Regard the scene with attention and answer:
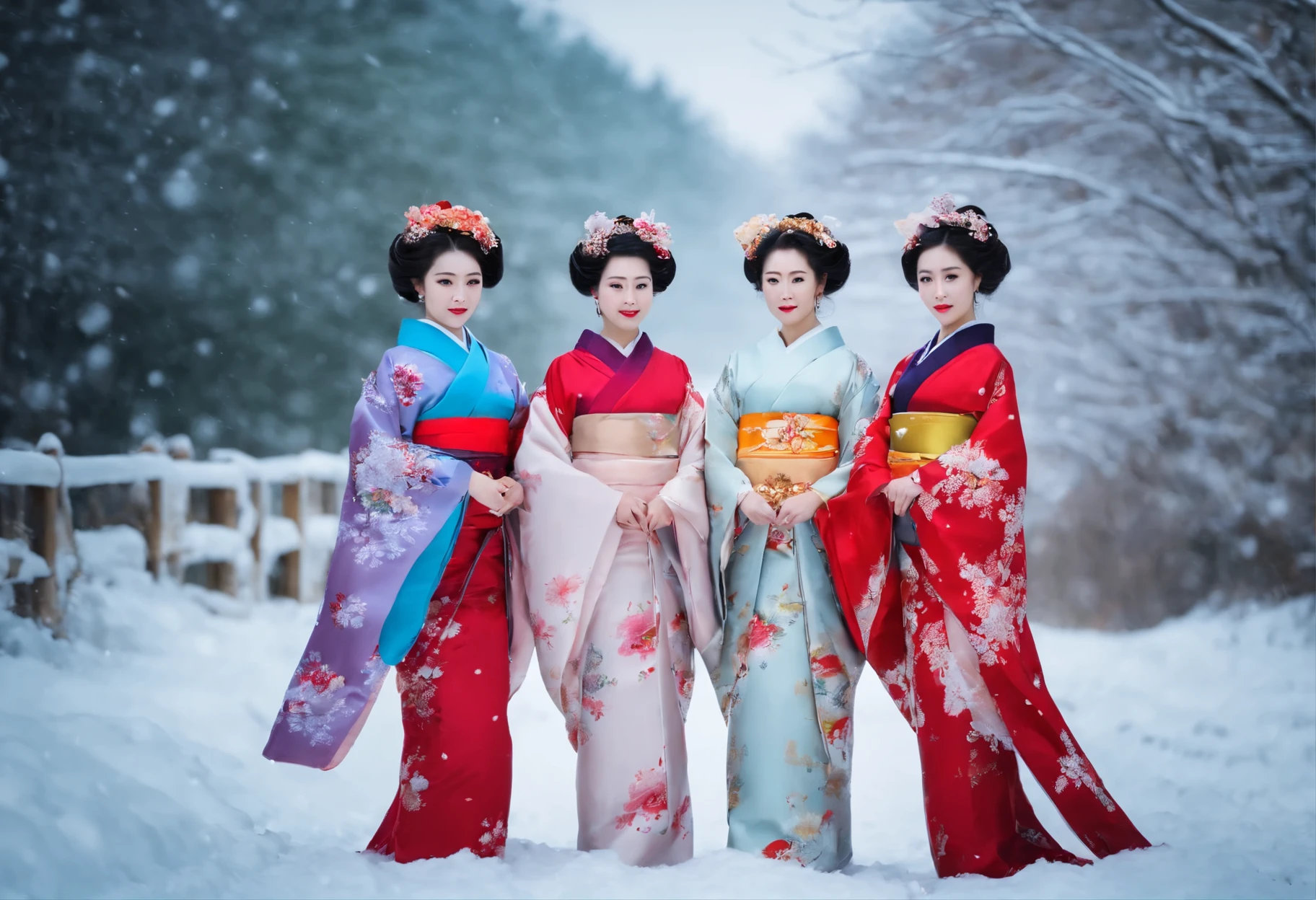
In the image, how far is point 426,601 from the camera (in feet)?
10.1

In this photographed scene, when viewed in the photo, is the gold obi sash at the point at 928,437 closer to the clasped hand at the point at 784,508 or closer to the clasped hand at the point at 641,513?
the clasped hand at the point at 784,508

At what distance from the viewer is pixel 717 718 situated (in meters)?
6.46

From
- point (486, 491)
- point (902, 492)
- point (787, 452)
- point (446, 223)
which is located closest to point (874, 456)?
point (902, 492)

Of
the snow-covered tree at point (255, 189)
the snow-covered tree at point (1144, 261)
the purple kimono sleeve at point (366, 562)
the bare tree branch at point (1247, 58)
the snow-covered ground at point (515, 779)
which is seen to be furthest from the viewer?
the snow-covered tree at point (255, 189)

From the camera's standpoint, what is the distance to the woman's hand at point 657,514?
126 inches

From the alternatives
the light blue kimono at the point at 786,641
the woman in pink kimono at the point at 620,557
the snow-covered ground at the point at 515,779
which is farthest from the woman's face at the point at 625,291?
the snow-covered ground at the point at 515,779

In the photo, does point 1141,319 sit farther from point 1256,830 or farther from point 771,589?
point 771,589

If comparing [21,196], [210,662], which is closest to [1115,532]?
[210,662]

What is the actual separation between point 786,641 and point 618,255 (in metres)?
1.40

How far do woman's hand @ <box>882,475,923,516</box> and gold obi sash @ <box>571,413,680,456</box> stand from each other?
0.76 metres

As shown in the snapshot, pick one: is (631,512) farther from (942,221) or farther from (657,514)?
(942,221)

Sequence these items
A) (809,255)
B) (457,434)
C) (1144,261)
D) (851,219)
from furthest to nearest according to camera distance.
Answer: (851,219)
(1144,261)
(809,255)
(457,434)

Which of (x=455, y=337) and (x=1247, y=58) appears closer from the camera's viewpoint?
(x=455, y=337)

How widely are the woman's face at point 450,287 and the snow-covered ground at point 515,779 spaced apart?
169 centimetres
